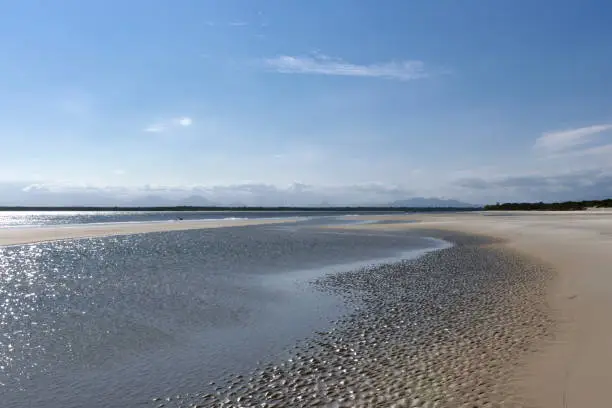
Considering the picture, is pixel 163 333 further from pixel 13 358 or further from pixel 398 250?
pixel 398 250

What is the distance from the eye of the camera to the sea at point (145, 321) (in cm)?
838

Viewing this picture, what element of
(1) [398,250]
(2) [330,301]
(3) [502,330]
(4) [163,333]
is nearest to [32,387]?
(4) [163,333]

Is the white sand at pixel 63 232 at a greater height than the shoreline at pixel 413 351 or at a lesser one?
greater

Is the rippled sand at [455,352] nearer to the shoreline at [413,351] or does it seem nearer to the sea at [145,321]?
the shoreline at [413,351]

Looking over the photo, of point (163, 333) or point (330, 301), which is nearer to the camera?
point (163, 333)

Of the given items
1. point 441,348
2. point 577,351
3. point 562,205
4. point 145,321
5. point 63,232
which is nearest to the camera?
point 577,351

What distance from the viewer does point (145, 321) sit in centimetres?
1296

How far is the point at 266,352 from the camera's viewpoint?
10031mm

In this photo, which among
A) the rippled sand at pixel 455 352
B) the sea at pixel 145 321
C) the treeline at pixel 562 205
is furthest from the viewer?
the treeline at pixel 562 205

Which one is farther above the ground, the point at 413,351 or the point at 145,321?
the point at 413,351

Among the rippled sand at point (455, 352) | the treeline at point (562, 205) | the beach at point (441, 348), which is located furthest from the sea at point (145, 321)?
the treeline at point (562, 205)

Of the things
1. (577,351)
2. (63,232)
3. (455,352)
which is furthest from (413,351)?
(63,232)

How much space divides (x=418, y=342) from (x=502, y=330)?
2.44 meters

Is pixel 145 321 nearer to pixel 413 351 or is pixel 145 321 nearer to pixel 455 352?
pixel 413 351
